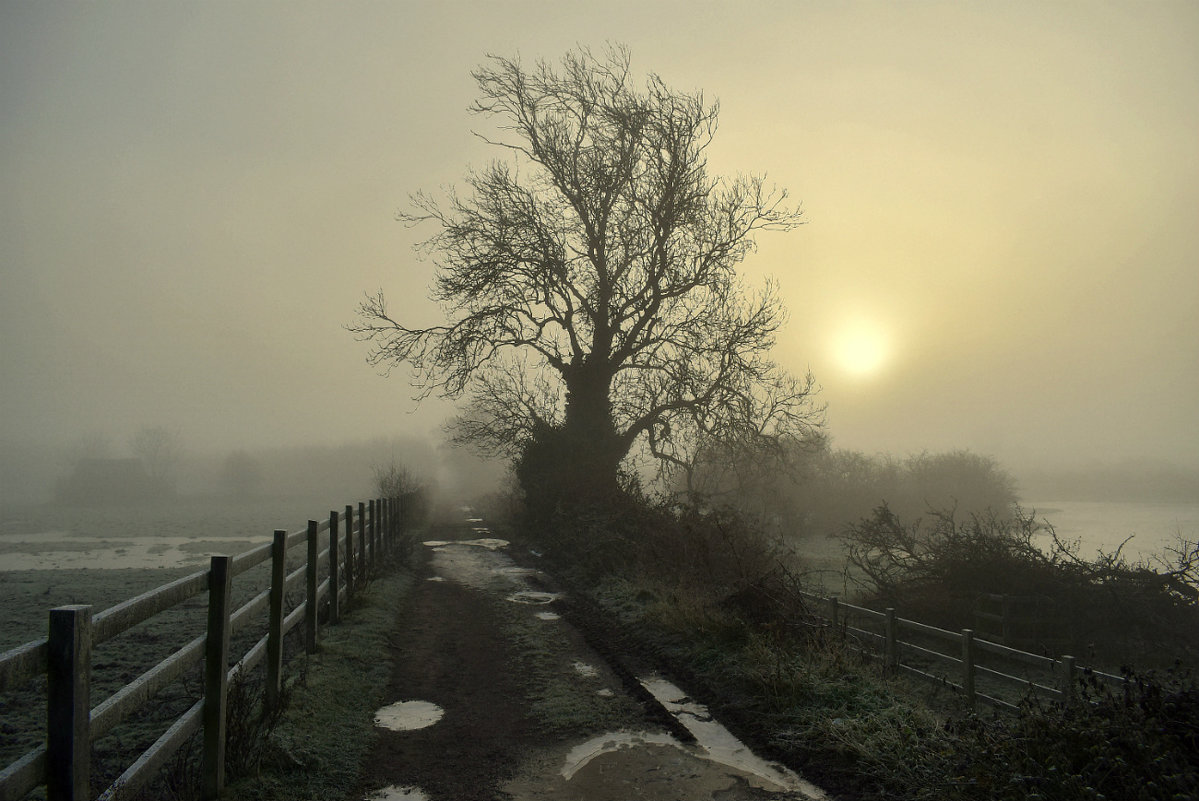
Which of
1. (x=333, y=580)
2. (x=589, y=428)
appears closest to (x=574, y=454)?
(x=589, y=428)

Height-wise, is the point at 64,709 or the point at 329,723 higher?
the point at 64,709

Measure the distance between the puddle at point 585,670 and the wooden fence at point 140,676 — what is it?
288 centimetres

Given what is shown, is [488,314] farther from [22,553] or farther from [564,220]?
[22,553]

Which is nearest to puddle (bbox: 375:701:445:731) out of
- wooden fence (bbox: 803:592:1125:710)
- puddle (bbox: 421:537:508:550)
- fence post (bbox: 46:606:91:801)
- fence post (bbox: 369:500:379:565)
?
fence post (bbox: 46:606:91:801)

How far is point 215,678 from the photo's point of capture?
180 inches

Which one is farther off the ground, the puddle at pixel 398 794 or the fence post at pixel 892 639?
the puddle at pixel 398 794

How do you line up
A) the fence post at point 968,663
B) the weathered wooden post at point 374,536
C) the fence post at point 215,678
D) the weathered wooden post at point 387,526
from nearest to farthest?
the fence post at point 215,678, the fence post at point 968,663, the weathered wooden post at point 374,536, the weathered wooden post at point 387,526

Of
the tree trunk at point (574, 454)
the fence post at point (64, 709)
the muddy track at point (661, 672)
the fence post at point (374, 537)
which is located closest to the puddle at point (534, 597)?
the muddy track at point (661, 672)

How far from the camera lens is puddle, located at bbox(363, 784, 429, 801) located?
4.78 m

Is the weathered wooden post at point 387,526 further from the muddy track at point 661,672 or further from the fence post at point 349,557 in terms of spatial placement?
the muddy track at point 661,672

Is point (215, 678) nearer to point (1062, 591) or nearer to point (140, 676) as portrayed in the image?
point (140, 676)

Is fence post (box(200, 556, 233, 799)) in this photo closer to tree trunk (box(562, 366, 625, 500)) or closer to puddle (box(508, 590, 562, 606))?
puddle (box(508, 590, 562, 606))

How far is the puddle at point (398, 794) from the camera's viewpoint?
15.7 feet

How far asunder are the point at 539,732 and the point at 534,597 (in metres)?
6.79
